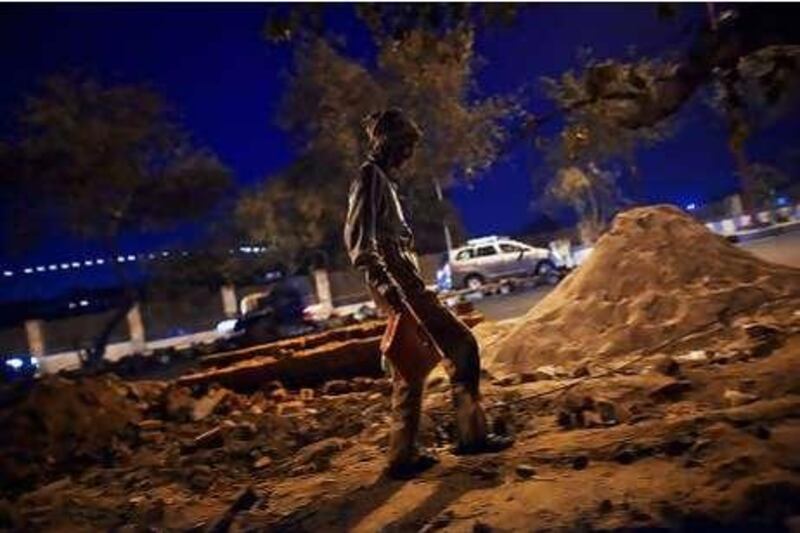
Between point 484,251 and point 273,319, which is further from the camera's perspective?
point 484,251

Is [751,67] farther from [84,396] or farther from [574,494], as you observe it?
[84,396]

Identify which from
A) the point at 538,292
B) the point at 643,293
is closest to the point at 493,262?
the point at 538,292

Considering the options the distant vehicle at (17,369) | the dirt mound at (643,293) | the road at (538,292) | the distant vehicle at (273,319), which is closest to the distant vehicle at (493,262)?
the road at (538,292)

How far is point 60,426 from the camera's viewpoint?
830cm

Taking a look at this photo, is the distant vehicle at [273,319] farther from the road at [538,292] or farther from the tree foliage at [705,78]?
the tree foliage at [705,78]

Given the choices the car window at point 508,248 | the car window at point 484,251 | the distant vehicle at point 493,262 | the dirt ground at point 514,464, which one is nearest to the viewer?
the dirt ground at point 514,464

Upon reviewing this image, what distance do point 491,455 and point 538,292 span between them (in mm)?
16415

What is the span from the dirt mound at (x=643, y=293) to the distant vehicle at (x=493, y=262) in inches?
679

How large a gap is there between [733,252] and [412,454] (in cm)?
546

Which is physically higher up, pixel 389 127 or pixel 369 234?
pixel 389 127

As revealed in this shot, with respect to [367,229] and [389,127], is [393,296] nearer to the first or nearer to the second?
[367,229]

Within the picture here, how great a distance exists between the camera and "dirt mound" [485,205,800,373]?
773 centimetres

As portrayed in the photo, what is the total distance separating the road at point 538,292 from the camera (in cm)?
1589

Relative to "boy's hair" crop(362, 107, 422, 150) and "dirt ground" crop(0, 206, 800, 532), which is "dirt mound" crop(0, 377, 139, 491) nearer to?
"dirt ground" crop(0, 206, 800, 532)
